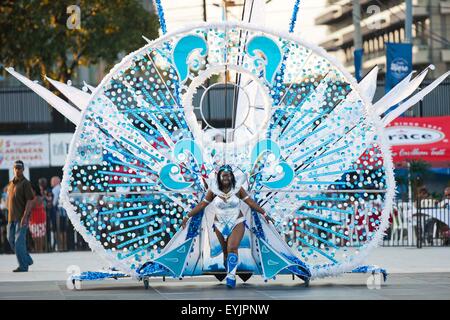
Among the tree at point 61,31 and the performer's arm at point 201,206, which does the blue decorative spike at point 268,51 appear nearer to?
the performer's arm at point 201,206

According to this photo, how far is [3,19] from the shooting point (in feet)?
122

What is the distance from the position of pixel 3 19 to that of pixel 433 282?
23294 mm

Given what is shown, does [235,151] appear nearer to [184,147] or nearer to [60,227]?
[184,147]

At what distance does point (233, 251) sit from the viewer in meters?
15.6

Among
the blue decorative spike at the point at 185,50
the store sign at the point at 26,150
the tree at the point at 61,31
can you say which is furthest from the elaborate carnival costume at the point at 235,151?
the tree at the point at 61,31

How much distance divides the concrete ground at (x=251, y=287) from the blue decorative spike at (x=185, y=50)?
2.65m

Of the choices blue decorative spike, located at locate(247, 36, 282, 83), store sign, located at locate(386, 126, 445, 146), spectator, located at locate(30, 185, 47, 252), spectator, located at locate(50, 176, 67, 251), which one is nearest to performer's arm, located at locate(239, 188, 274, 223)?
blue decorative spike, located at locate(247, 36, 282, 83)

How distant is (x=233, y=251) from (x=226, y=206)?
0.59m

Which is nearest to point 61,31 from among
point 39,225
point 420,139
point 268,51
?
→ point 420,139

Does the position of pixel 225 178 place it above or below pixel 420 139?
below

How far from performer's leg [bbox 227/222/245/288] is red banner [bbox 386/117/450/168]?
14045mm

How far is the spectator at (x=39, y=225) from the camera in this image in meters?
25.5

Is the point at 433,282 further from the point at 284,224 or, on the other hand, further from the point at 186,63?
the point at 186,63
